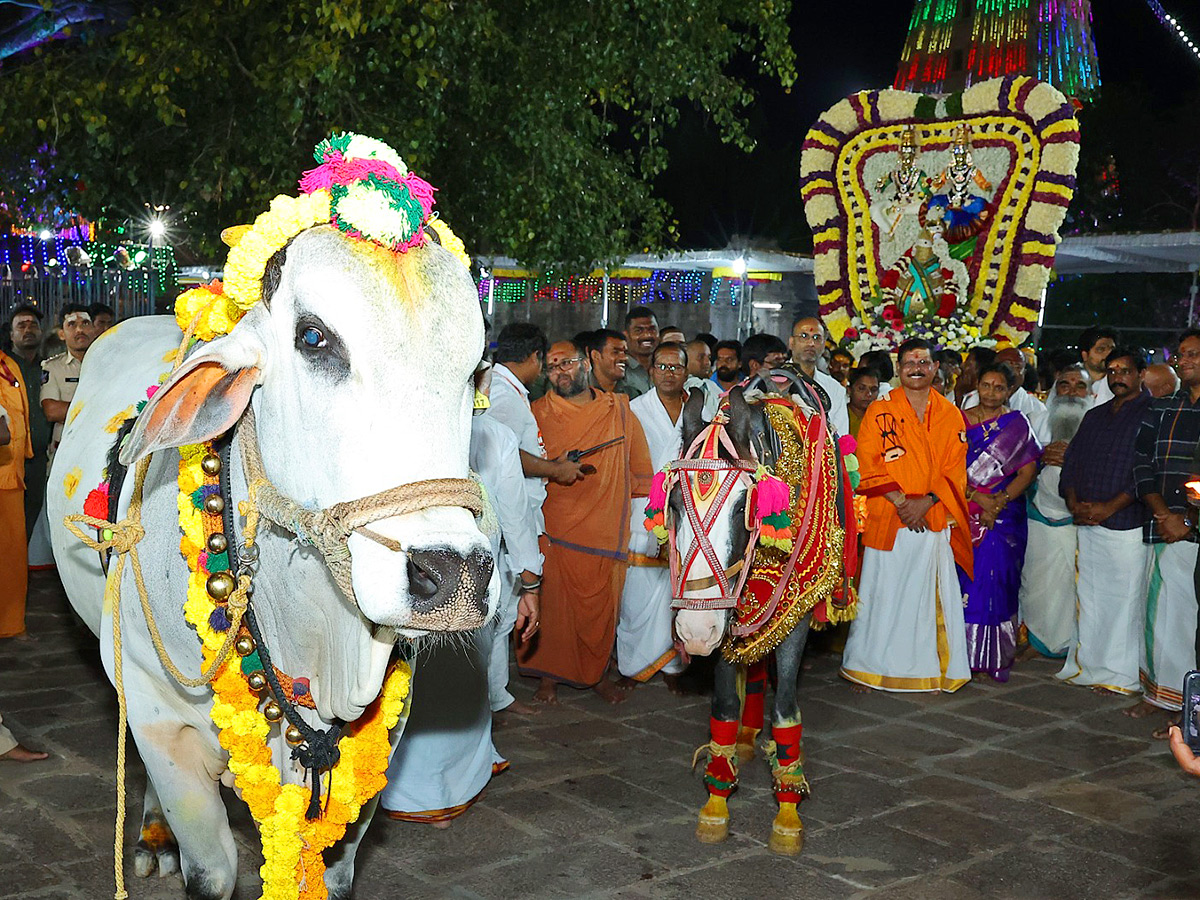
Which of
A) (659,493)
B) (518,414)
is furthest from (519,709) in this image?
(659,493)

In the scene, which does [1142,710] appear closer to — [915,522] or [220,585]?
[915,522]

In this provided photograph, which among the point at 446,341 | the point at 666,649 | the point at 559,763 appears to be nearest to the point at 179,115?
the point at 666,649

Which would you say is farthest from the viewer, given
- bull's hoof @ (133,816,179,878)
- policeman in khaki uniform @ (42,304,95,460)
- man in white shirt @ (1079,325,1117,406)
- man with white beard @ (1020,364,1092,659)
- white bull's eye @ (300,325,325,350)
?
man in white shirt @ (1079,325,1117,406)

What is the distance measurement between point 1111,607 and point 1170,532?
0.89 meters

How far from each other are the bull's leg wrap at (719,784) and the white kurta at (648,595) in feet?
6.78

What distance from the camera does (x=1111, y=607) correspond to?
7555 millimetres

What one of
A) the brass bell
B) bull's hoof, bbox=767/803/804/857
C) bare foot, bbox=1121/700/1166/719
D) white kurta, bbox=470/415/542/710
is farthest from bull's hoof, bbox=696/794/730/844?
bare foot, bbox=1121/700/1166/719

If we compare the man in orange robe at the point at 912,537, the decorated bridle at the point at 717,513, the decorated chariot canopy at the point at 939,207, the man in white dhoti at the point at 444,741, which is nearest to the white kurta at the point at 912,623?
the man in orange robe at the point at 912,537

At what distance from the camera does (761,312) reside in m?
Result: 20.7

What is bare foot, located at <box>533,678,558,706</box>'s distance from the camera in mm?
6926

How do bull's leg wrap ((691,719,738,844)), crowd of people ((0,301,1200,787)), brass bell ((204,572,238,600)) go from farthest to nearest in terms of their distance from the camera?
crowd of people ((0,301,1200,787))
bull's leg wrap ((691,719,738,844))
brass bell ((204,572,238,600))

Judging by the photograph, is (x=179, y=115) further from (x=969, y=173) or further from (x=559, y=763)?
(x=969, y=173)

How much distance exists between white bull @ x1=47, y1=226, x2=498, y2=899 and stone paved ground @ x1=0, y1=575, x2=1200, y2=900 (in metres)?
1.73

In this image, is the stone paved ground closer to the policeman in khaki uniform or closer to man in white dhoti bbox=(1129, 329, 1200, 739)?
man in white dhoti bbox=(1129, 329, 1200, 739)
